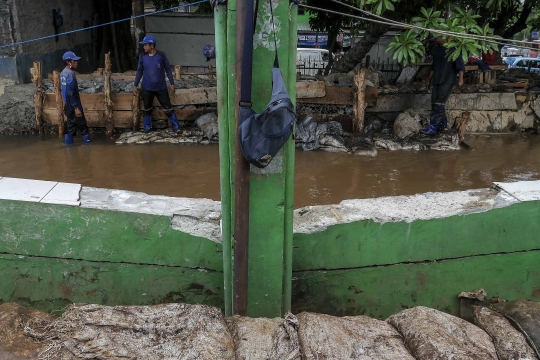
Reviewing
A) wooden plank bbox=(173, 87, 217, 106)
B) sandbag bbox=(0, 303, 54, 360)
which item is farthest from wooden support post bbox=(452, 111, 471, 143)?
sandbag bbox=(0, 303, 54, 360)

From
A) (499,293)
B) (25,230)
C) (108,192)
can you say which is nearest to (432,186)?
(499,293)

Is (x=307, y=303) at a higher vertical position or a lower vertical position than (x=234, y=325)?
lower

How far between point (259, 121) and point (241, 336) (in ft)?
3.56

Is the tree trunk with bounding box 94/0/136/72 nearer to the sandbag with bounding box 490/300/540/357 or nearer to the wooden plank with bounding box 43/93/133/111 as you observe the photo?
the wooden plank with bounding box 43/93/133/111

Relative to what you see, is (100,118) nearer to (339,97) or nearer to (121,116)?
(121,116)

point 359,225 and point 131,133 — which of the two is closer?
point 359,225

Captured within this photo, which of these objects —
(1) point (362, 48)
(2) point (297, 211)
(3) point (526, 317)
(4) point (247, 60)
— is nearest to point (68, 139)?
(1) point (362, 48)

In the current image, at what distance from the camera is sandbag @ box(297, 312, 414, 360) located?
233 centimetres

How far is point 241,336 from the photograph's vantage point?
8.20 feet

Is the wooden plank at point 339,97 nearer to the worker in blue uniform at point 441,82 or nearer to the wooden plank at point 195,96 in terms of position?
the worker in blue uniform at point 441,82

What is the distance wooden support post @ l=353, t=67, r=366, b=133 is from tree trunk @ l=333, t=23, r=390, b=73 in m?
0.87

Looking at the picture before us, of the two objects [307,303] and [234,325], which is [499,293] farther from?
[234,325]

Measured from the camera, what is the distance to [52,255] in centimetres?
349

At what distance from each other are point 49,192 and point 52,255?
1.45 ft
